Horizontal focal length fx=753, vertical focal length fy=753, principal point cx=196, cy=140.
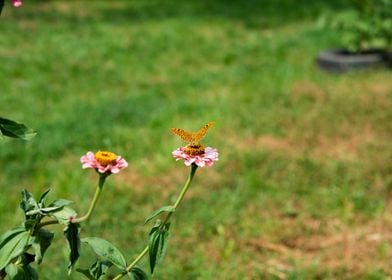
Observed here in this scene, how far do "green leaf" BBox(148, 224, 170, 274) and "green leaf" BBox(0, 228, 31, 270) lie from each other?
10.3 inches

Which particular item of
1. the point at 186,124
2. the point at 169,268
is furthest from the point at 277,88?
the point at 169,268

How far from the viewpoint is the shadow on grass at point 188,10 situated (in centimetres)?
851

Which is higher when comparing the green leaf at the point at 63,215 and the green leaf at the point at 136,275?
the green leaf at the point at 63,215

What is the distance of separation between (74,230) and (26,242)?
4.2 inches

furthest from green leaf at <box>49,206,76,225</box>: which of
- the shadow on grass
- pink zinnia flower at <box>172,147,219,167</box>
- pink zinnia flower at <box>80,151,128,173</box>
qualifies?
the shadow on grass

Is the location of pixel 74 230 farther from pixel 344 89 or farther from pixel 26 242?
pixel 344 89

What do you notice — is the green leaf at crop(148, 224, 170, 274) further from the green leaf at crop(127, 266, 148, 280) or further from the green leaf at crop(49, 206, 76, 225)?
the green leaf at crop(49, 206, 76, 225)

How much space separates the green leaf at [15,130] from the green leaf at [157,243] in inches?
13.6

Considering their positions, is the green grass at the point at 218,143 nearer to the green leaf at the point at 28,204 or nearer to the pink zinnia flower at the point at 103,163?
the green leaf at the point at 28,204

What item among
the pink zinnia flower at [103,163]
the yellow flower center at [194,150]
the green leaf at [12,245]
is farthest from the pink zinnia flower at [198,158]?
the green leaf at [12,245]

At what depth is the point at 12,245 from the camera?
159 cm

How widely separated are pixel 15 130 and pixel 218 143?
262 centimetres

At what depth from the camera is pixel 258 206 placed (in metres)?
3.52

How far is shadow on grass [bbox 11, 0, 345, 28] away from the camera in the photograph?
335 inches
